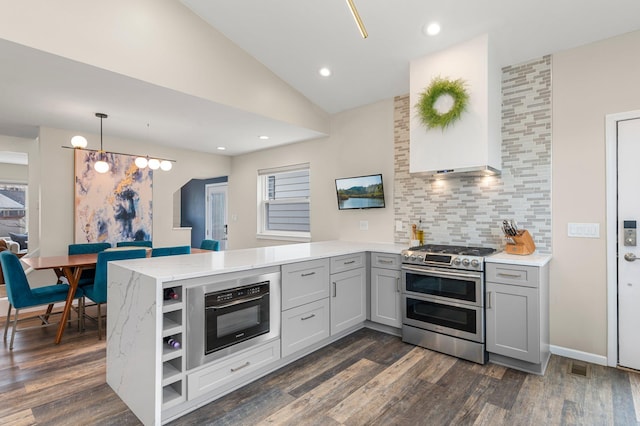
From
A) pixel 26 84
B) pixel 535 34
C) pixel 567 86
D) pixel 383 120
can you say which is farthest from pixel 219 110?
pixel 567 86

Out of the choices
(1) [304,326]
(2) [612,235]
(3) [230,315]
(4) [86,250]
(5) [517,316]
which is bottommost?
(1) [304,326]

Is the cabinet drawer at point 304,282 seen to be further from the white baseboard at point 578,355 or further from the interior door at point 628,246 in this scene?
the interior door at point 628,246

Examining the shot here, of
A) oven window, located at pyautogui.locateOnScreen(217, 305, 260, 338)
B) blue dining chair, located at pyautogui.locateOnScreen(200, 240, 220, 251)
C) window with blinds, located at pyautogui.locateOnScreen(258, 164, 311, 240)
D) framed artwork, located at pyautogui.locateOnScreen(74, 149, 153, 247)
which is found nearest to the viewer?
oven window, located at pyautogui.locateOnScreen(217, 305, 260, 338)

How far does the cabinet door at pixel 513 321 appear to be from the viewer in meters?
2.49

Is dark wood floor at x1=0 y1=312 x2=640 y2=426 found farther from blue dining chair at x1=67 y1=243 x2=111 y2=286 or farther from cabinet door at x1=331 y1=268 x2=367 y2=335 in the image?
blue dining chair at x1=67 y1=243 x2=111 y2=286

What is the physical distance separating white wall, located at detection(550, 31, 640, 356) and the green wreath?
83cm

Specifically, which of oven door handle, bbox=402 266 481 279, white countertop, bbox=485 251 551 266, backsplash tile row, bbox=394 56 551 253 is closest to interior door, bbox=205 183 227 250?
backsplash tile row, bbox=394 56 551 253

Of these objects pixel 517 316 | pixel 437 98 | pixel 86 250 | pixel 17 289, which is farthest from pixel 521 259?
pixel 86 250

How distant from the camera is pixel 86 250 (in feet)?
13.8

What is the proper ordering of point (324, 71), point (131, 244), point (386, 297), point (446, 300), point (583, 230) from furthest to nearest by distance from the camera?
point (131, 244)
point (324, 71)
point (386, 297)
point (446, 300)
point (583, 230)

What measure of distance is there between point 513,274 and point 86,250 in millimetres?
4850

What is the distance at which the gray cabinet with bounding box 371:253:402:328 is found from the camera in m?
3.28

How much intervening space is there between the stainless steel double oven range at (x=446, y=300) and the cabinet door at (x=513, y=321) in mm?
74

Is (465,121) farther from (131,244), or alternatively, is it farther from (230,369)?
(131,244)
